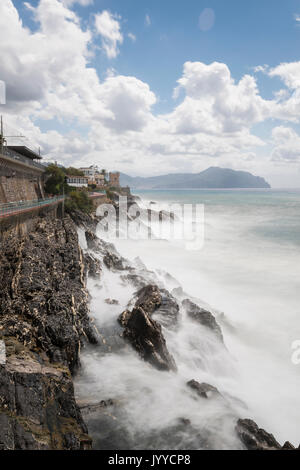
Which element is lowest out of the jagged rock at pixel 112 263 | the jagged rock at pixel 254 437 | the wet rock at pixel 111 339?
the jagged rock at pixel 254 437

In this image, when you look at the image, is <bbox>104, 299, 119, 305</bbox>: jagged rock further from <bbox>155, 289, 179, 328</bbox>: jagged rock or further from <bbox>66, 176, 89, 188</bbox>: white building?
<bbox>66, 176, 89, 188</bbox>: white building

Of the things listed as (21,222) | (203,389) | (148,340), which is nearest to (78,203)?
(21,222)

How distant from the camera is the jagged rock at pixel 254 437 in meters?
9.59

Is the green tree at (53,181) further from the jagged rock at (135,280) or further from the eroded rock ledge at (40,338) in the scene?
the jagged rock at (135,280)

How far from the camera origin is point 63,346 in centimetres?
1240

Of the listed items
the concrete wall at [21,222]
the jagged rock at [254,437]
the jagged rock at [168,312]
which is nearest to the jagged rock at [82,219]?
the concrete wall at [21,222]

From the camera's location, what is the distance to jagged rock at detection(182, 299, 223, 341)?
1736cm

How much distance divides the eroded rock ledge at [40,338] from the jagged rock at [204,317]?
6.54 m

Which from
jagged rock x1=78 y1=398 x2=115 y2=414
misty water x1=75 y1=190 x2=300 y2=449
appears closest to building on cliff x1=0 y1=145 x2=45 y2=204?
misty water x1=75 y1=190 x2=300 y2=449

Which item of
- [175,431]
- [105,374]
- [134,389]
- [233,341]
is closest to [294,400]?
[233,341]

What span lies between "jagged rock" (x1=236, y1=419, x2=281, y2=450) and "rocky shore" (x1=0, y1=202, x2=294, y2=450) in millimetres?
30

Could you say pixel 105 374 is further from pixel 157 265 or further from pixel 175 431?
pixel 157 265

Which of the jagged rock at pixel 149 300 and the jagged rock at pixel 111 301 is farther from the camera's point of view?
the jagged rock at pixel 111 301

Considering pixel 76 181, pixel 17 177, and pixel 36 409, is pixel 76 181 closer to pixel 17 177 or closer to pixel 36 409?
pixel 17 177
